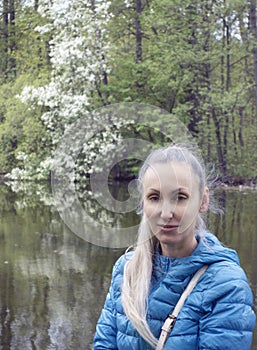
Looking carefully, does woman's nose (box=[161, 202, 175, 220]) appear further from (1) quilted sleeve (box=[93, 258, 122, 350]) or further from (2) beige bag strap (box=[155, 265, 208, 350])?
(1) quilted sleeve (box=[93, 258, 122, 350])

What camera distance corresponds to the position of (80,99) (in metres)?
21.6

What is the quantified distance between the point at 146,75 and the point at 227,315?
28.8m

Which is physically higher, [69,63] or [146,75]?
[146,75]

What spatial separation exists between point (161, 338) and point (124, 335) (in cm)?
20

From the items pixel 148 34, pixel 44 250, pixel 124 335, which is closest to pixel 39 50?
pixel 148 34

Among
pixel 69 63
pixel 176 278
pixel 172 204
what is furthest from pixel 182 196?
pixel 69 63

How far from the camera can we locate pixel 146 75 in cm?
3028

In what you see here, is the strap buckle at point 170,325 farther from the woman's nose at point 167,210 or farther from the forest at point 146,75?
the forest at point 146,75

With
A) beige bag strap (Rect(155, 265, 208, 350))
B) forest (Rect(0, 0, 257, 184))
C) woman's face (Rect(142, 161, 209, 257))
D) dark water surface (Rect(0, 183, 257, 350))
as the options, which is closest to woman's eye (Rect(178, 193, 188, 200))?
woman's face (Rect(142, 161, 209, 257))

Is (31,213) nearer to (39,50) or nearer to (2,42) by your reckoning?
(39,50)

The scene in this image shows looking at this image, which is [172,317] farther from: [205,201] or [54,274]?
[54,274]

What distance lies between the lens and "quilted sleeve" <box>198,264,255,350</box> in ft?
6.66

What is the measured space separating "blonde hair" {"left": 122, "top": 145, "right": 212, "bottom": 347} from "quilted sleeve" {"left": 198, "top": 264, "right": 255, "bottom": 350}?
0.74 ft

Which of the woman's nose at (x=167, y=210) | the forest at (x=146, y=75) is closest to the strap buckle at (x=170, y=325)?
the woman's nose at (x=167, y=210)
